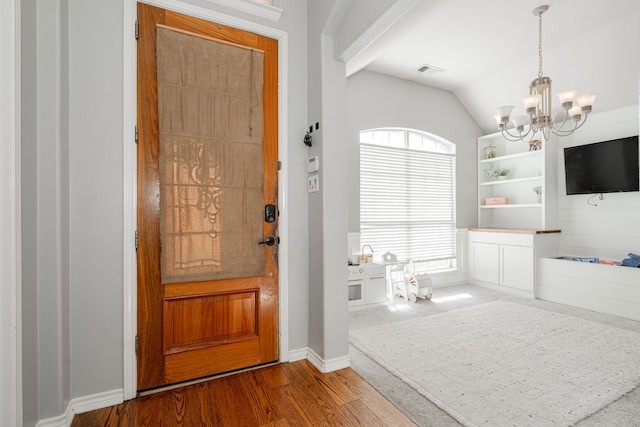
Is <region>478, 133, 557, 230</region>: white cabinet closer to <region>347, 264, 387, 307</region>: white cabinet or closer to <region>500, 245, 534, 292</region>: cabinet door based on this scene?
<region>500, 245, 534, 292</region>: cabinet door


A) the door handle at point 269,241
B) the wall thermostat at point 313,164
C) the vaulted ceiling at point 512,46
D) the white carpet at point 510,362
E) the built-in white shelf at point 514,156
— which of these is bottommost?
the white carpet at point 510,362

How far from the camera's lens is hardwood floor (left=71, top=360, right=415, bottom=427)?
1648mm

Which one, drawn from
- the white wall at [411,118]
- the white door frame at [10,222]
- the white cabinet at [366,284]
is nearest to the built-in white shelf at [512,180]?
the white wall at [411,118]

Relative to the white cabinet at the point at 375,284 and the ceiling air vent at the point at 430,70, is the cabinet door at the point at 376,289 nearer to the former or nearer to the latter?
the white cabinet at the point at 375,284

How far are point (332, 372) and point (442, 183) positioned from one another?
3726 mm

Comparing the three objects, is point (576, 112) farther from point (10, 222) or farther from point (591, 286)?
point (10, 222)

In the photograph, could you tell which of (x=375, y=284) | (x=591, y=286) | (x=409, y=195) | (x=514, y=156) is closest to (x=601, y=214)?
(x=591, y=286)

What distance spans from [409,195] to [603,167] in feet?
7.86

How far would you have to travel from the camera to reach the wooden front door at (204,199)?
191cm

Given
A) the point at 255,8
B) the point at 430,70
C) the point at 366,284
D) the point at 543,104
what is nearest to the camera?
the point at 255,8

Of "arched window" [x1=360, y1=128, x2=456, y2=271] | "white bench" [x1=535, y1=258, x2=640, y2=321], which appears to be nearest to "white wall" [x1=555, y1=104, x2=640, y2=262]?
"white bench" [x1=535, y1=258, x2=640, y2=321]

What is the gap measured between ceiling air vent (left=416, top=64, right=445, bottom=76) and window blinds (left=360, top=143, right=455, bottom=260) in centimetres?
111

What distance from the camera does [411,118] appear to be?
452 centimetres

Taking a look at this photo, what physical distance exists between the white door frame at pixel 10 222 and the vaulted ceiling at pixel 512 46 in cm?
176
